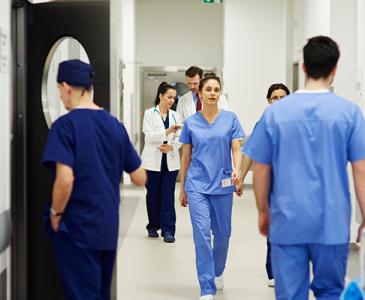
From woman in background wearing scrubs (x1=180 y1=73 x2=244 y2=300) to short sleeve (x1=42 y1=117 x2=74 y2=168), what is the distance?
5.63 feet

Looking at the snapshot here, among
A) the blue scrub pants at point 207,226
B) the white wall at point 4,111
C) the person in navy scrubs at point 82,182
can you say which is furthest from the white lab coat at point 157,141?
the person in navy scrubs at point 82,182

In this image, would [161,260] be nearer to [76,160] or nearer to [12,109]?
[12,109]

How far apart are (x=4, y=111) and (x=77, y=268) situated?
0.76 m

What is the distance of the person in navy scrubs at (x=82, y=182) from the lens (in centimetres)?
264

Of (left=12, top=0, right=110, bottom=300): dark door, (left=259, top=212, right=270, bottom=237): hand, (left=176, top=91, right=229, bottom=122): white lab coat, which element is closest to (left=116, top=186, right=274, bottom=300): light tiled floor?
(left=12, top=0, right=110, bottom=300): dark door

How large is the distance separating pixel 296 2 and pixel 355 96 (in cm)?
403

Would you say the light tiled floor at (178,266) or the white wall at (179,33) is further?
the white wall at (179,33)

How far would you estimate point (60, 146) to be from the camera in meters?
2.61

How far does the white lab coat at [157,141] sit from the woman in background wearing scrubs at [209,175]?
1.99 metres

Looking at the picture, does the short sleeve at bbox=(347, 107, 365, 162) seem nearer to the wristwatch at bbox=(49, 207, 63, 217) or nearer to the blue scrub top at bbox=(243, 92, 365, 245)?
the blue scrub top at bbox=(243, 92, 365, 245)

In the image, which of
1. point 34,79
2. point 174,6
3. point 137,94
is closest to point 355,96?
point 34,79

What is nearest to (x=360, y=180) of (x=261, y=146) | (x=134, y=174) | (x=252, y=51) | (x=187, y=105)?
(x=261, y=146)

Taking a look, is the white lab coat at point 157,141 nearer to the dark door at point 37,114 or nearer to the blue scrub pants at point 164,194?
the blue scrub pants at point 164,194

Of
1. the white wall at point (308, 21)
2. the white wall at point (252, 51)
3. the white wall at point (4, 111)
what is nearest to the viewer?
the white wall at point (4, 111)
